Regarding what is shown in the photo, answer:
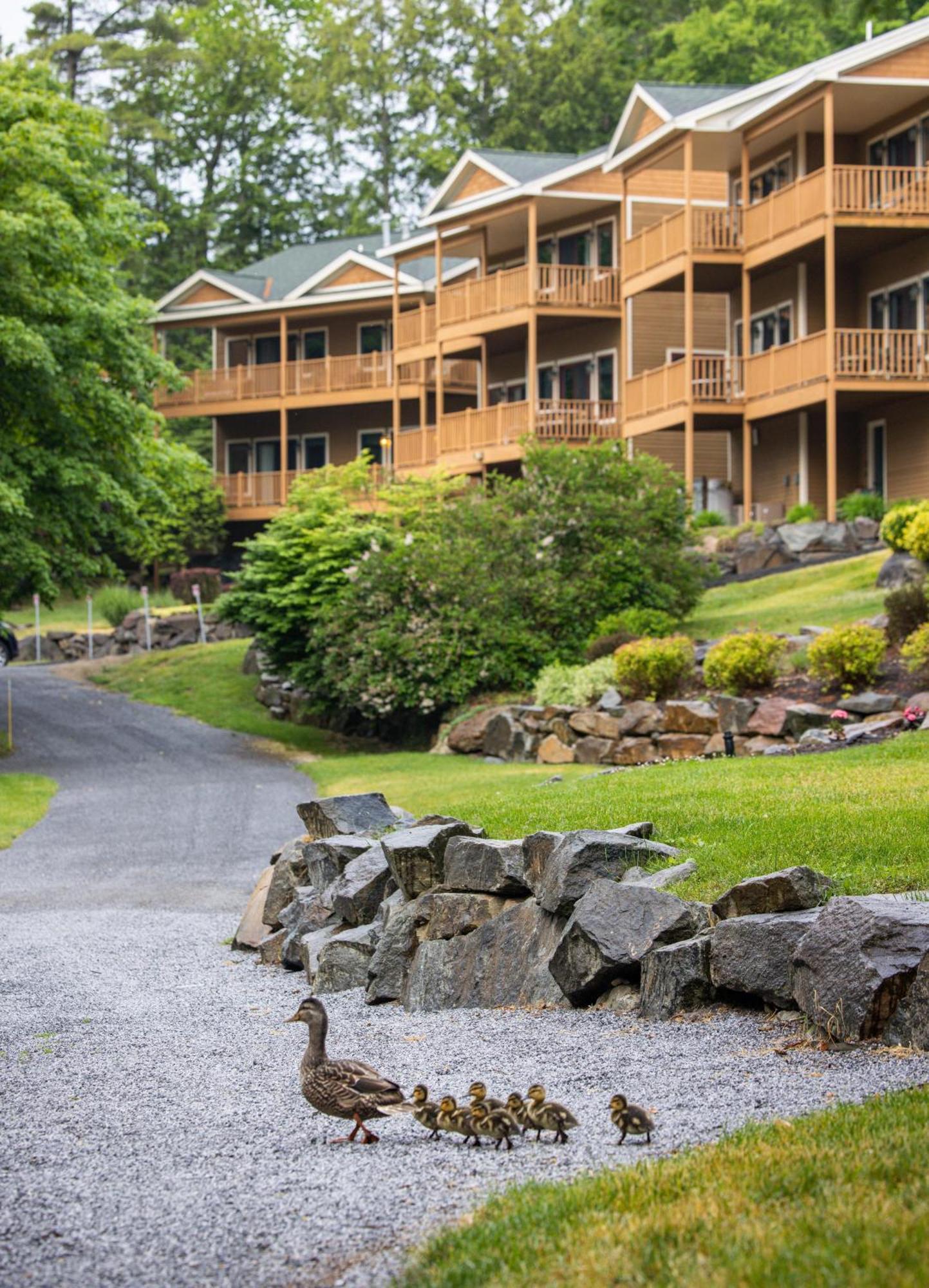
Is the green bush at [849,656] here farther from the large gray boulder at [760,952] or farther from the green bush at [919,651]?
the large gray boulder at [760,952]

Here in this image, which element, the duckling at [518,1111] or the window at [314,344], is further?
the window at [314,344]

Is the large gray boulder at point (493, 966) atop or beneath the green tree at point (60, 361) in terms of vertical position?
beneath

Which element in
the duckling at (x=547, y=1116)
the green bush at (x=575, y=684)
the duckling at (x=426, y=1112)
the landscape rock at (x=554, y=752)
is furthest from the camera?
the green bush at (x=575, y=684)

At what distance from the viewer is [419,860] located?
35.2ft

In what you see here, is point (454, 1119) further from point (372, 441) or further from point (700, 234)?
point (372, 441)

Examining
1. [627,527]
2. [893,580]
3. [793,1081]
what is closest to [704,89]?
[627,527]

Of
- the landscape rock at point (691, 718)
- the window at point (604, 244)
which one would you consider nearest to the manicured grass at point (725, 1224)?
the landscape rock at point (691, 718)

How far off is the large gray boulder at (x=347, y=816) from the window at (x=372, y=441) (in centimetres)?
3544

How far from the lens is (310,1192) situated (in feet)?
18.1

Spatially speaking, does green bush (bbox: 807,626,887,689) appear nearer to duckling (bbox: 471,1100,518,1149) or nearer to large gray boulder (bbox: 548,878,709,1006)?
large gray boulder (bbox: 548,878,709,1006)

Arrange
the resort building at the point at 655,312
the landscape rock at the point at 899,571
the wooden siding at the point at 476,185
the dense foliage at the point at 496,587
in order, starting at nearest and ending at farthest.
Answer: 1. the landscape rock at the point at 899,571
2. the dense foliage at the point at 496,587
3. the resort building at the point at 655,312
4. the wooden siding at the point at 476,185

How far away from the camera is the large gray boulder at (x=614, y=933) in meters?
8.34

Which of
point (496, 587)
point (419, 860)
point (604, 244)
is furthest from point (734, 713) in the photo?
point (604, 244)

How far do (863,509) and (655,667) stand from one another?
10034mm
